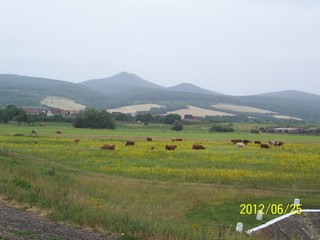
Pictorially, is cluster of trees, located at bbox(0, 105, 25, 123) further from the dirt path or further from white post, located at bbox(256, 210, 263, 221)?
the dirt path

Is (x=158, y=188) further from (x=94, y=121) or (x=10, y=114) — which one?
(x=10, y=114)

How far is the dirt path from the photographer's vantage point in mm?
8273

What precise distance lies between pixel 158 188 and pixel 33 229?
13703 mm

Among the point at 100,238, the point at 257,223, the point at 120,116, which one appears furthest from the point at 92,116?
the point at 100,238

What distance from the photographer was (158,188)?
73.0ft

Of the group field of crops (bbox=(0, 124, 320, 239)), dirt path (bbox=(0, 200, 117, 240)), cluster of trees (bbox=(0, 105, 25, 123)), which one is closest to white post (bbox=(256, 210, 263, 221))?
field of crops (bbox=(0, 124, 320, 239))

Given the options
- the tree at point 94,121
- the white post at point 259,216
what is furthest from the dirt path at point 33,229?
the tree at point 94,121

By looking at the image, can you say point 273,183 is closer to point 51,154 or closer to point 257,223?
point 257,223

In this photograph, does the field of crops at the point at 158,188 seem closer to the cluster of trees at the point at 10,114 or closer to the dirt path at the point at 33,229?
the dirt path at the point at 33,229

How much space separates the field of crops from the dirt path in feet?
1.60

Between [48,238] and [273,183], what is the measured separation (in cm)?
1885

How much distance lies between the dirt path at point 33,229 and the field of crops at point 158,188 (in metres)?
0.49

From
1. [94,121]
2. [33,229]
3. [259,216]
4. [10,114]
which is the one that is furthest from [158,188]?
[10,114]

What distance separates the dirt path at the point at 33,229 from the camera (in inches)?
326
